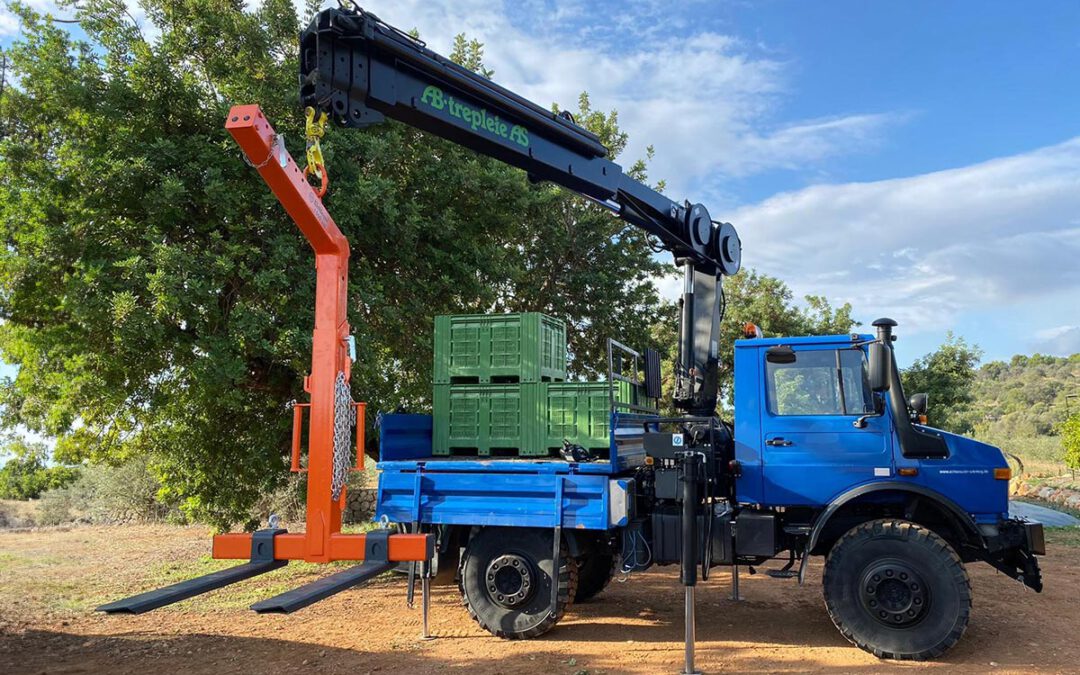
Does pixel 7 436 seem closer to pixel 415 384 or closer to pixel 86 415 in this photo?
pixel 86 415

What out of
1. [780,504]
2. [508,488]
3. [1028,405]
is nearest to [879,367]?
[780,504]

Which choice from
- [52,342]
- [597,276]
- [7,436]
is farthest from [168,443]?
[597,276]

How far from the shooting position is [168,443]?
12.0 meters

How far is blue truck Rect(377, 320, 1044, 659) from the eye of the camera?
719cm

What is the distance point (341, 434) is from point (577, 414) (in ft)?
12.5

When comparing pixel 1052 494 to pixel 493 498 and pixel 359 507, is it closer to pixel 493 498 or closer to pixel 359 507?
pixel 359 507

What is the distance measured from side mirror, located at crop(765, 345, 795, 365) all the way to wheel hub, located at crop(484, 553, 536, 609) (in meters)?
3.24

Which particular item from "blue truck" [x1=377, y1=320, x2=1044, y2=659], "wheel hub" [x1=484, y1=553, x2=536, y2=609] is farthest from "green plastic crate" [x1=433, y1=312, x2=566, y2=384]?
"wheel hub" [x1=484, y1=553, x2=536, y2=609]

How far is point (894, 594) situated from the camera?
7156mm

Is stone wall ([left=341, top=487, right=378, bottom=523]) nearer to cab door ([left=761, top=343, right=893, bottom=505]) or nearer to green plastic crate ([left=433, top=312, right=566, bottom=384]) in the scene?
green plastic crate ([left=433, top=312, right=566, bottom=384])

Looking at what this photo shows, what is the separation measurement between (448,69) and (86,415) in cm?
854

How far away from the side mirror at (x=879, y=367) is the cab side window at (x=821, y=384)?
50cm

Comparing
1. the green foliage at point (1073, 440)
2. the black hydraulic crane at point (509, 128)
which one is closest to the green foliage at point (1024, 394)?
the green foliage at point (1073, 440)

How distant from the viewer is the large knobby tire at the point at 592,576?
32.3ft
